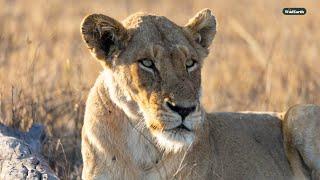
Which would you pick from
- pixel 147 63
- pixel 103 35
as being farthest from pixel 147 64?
pixel 103 35

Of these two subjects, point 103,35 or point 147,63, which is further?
point 103,35

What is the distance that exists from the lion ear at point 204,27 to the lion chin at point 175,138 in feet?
2.60

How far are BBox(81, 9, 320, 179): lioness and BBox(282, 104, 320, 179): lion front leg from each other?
0.27m

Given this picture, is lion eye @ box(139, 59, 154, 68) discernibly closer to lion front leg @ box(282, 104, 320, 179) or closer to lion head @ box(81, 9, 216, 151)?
lion head @ box(81, 9, 216, 151)

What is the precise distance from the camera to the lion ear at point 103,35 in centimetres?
584

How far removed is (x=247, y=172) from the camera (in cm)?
655

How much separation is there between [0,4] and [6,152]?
7966 mm

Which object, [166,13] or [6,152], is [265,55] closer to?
[166,13]

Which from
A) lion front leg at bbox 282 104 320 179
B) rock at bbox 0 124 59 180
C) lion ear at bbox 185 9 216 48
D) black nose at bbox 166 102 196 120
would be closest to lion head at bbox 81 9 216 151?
black nose at bbox 166 102 196 120

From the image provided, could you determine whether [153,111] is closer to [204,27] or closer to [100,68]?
[204,27]

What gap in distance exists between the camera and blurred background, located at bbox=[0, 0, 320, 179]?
299 inches

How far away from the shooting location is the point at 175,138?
18.2 feet

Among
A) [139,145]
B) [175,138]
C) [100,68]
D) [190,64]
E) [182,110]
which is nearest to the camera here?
[182,110]

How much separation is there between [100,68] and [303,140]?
3.25 meters
